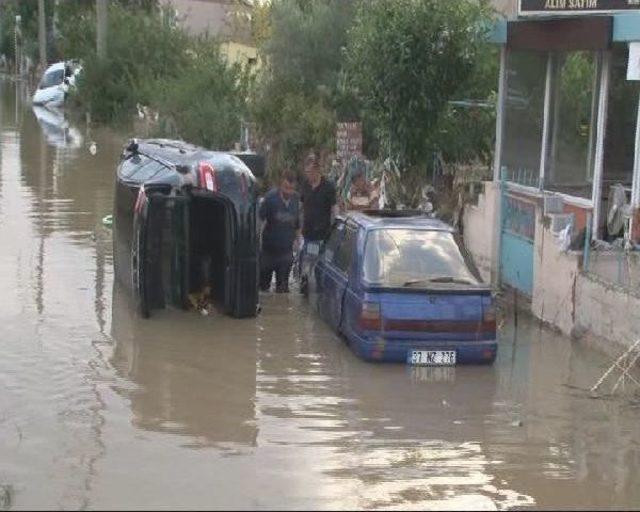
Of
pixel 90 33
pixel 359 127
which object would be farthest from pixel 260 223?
pixel 90 33

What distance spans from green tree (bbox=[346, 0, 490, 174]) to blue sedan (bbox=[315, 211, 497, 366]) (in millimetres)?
5388

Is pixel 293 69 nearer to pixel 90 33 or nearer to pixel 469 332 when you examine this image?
pixel 469 332

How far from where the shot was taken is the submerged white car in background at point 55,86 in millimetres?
55575

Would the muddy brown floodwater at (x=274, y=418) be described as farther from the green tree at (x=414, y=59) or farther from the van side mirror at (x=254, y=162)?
the van side mirror at (x=254, y=162)

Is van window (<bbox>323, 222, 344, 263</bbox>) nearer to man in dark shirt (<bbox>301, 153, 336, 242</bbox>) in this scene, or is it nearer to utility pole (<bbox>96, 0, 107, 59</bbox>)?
man in dark shirt (<bbox>301, 153, 336, 242</bbox>)

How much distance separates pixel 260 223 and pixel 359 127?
5434mm

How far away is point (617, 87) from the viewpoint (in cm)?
1437

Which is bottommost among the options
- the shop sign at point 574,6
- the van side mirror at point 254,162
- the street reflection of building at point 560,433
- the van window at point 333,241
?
the street reflection of building at point 560,433

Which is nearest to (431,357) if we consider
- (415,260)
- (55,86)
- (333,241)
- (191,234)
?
(415,260)

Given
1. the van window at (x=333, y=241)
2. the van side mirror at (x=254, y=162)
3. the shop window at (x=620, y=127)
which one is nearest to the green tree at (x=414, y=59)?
the shop window at (x=620, y=127)

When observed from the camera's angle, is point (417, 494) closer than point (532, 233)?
Yes

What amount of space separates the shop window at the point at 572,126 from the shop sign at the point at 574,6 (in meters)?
1.18

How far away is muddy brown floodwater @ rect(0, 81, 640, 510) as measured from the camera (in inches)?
311

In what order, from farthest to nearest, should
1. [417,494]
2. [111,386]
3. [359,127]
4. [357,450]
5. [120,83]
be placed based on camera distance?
1. [120,83]
2. [359,127]
3. [111,386]
4. [357,450]
5. [417,494]
